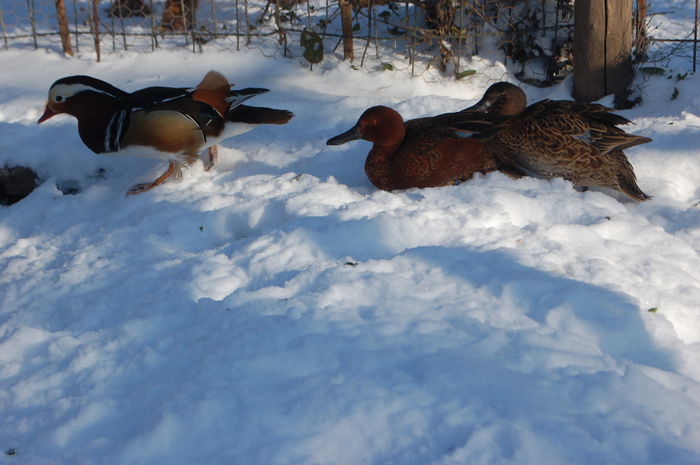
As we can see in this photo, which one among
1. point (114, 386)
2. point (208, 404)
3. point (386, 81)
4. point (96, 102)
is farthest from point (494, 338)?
point (386, 81)

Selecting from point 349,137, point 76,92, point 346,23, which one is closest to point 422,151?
point 349,137

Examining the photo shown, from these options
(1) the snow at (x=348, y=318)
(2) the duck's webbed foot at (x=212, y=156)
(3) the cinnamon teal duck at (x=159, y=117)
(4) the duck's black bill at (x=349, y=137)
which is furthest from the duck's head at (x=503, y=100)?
(2) the duck's webbed foot at (x=212, y=156)

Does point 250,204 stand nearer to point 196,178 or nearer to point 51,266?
point 196,178

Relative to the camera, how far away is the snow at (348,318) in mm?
2191

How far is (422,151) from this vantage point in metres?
4.05

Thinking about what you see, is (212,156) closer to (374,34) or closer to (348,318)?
(348,318)

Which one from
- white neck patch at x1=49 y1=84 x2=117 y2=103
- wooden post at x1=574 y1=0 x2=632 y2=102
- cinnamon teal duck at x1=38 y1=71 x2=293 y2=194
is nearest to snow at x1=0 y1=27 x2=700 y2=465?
cinnamon teal duck at x1=38 y1=71 x2=293 y2=194

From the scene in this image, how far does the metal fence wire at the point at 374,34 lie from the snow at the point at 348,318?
195 cm

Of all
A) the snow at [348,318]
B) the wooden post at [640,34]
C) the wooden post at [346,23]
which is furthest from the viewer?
the wooden post at [346,23]

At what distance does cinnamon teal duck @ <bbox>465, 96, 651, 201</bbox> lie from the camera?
3.99 metres

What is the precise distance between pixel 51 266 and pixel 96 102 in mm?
1256

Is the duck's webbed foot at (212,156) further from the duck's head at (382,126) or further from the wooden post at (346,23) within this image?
the wooden post at (346,23)

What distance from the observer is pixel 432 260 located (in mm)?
3176

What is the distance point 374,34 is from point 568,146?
144 inches
